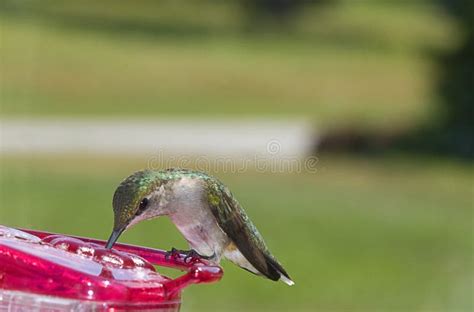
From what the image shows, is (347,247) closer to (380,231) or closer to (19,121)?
(380,231)

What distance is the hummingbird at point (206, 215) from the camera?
2.53 meters

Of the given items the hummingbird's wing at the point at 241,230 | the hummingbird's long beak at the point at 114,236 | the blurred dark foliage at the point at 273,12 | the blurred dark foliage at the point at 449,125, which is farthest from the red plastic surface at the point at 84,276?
the blurred dark foliage at the point at 273,12

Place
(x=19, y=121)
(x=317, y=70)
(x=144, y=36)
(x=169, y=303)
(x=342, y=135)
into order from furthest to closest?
(x=144, y=36)
(x=317, y=70)
(x=19, y=121)
(x=342, y=135)
(x=169, y=303)

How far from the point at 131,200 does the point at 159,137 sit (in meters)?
15.7

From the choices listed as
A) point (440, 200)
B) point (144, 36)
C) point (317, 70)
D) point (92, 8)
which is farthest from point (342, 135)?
point (92, 8)

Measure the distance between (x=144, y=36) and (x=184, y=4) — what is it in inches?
271

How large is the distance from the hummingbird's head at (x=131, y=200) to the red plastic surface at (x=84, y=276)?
103mm

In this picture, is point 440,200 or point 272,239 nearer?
point 272,239

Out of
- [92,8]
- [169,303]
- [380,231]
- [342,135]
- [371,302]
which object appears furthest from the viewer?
[92,8]

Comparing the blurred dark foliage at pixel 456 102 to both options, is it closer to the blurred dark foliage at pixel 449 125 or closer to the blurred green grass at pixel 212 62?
the blurred dark foliage at pixel 449 125

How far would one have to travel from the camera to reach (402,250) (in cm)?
959

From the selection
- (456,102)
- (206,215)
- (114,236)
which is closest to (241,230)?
(206,215)

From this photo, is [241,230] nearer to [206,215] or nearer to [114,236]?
[206,215]

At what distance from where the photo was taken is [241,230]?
2.77 m
